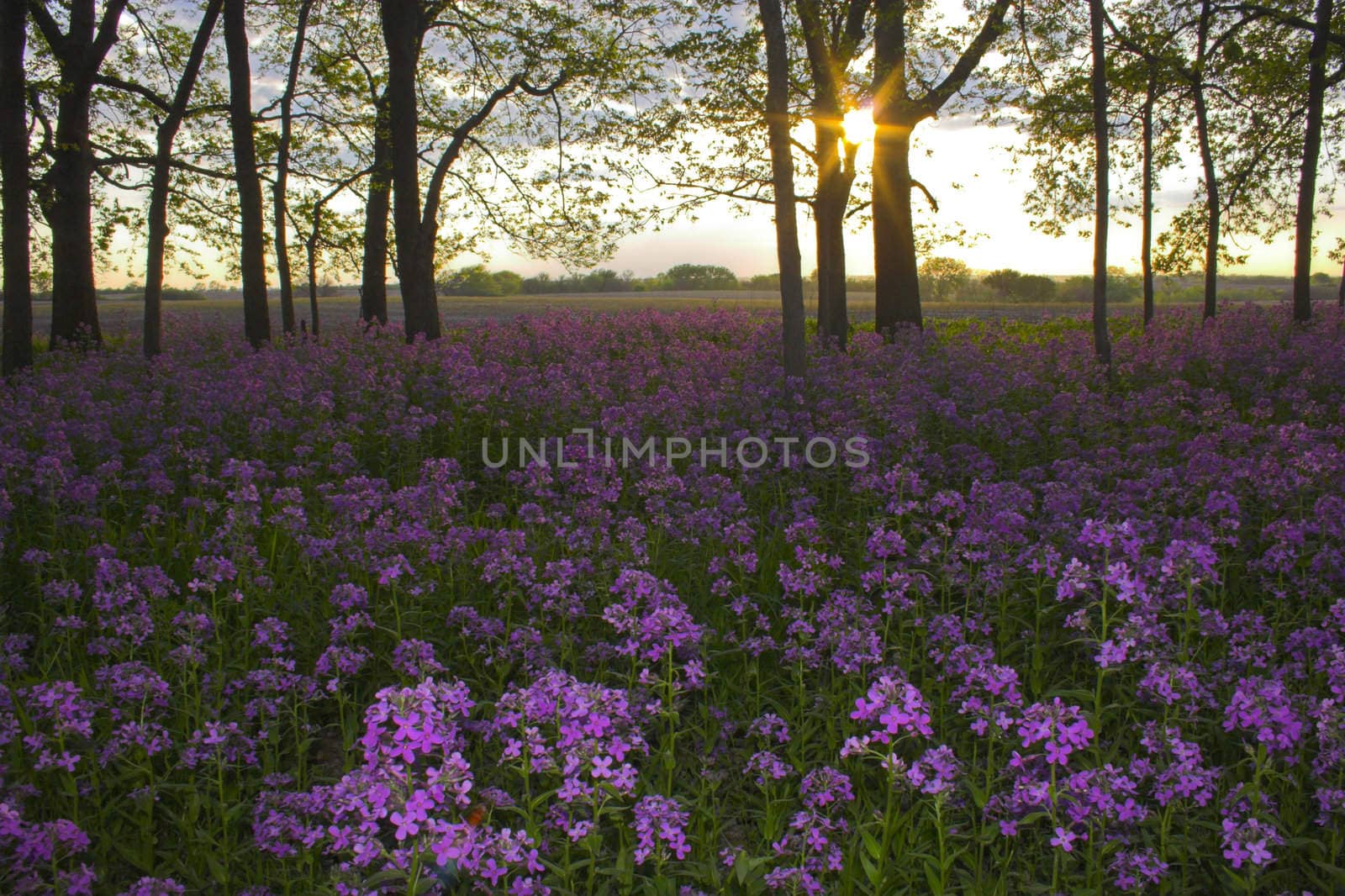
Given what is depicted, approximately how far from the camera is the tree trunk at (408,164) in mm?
16797

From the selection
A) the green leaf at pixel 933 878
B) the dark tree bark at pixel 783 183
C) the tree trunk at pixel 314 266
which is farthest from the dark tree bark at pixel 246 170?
the green leaf at pixel 933 878

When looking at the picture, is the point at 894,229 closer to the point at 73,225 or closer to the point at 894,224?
the point at 894,224

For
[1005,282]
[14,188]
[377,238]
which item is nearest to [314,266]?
[377,238]

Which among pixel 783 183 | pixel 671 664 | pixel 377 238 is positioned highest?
pixel 377 238

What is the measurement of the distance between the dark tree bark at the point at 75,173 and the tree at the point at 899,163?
1556cm

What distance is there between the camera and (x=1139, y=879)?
134 inches

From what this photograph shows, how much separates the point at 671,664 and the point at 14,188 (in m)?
15.2

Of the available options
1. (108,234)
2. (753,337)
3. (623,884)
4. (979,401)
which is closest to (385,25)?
(753,337)

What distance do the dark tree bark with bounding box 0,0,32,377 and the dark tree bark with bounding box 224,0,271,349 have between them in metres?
3.55

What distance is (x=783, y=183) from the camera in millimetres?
12102

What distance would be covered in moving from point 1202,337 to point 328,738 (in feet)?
51.1

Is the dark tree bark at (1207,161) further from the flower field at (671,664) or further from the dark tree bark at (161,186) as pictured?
the dark tree bark at (161,186)

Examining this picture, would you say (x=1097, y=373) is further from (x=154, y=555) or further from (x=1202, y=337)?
(x=154, y=555)

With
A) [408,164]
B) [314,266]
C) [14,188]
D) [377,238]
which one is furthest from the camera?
[314,266]
